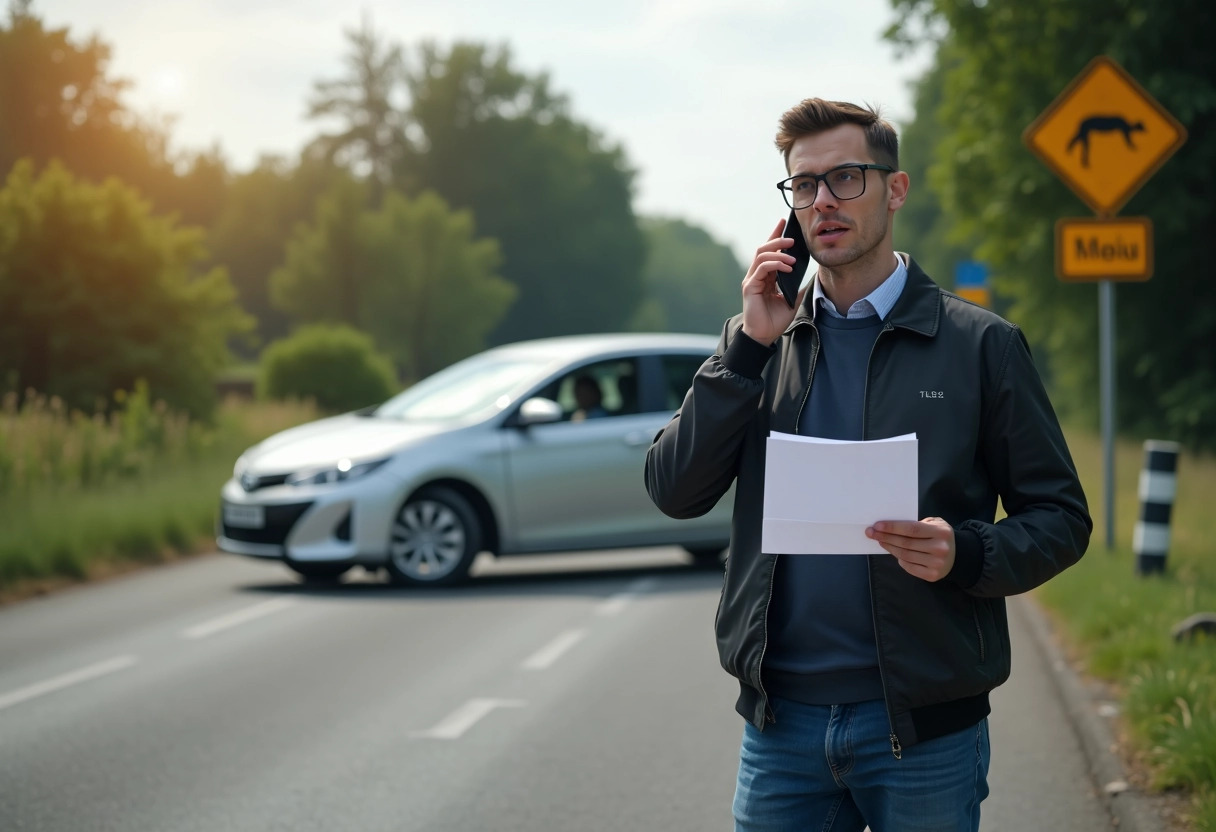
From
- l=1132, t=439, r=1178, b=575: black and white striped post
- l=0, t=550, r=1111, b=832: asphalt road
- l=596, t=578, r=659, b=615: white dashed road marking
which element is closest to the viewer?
l=0, t=550, r=1111, b=832: asphalt road

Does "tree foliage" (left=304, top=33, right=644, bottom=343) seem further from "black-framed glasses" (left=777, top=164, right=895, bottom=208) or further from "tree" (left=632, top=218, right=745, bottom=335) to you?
"black-framed glasses" (left=777, top=164, right=895, bottom=208)

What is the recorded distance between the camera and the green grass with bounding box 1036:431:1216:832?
211 inches

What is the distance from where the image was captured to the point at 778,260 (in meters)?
2.92

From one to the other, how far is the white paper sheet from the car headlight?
28.5 feet

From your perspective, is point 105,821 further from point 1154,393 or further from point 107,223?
point 1154,393

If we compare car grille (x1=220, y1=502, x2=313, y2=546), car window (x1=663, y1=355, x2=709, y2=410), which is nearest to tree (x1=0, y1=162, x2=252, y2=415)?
car grille (x1=220, y1=502, x2=313, y2=546)

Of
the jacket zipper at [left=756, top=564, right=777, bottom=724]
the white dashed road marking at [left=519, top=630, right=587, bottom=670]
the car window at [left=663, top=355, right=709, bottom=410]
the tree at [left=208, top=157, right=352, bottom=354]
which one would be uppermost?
the tree at [left=208, top=157, right=352, bottom=354]

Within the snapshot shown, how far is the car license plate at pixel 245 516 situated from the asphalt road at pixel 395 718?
494 millimetres

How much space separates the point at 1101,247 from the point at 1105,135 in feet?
2.41

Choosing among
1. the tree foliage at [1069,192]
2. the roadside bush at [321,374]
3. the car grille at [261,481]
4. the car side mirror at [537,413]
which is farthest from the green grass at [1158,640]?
the roadside bush at [321,374]

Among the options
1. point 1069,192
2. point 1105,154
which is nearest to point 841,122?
point 1105,154

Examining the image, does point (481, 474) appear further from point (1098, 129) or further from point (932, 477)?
point (932, 477)

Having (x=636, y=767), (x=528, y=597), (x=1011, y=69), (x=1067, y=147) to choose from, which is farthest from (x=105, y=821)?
(x=1011, y=69)

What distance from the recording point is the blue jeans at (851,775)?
9.30 ft
